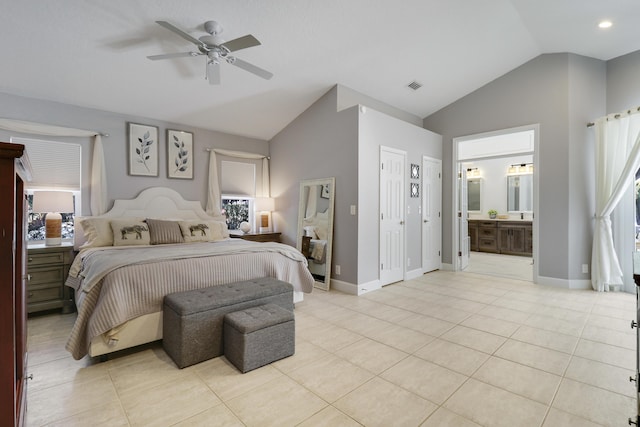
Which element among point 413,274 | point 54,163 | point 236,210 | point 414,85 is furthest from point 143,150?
point 413,274

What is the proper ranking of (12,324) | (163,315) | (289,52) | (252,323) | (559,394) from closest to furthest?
(12,324) < (559,394) < (252,323) < (163,315) < (289,52)

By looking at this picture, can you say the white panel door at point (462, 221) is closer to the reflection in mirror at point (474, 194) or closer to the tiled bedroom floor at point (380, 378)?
the tiled bedroom floor at point (380, 378)

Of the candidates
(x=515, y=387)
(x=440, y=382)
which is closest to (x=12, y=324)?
(x=440, y=382)

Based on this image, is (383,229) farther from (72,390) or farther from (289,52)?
(72,390)

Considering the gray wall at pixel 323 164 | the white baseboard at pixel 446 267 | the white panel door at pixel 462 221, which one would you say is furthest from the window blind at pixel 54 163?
the white panel door at pixel 462 221

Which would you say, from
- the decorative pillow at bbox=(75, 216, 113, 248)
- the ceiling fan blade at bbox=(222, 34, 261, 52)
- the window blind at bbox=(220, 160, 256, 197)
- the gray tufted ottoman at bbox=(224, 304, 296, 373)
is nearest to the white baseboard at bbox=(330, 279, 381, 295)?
the gray tufted ottoman at bbox=(224, 304, 296, 373)

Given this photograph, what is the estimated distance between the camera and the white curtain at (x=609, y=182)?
165 inches

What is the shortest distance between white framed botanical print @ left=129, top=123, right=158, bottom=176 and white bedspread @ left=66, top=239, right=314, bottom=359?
5.27 ft

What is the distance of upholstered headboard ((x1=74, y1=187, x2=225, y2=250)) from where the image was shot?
14.3 ft

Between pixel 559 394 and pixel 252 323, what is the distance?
209 centimetres

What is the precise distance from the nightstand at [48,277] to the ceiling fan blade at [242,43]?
115 inches

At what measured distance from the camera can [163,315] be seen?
103 inches

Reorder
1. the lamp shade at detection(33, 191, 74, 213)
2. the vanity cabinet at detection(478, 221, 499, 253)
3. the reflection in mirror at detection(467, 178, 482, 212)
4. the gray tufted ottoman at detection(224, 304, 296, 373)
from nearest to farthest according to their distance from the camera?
the gray tufted ottoman at detection(224, 304, 296, 373), the lamp shade at detection(33, 191, 74, 213), the vanity cabinet at detection(478, 221, 499, 253), the reflection in mirror at detection(467, 178, 482, 212)

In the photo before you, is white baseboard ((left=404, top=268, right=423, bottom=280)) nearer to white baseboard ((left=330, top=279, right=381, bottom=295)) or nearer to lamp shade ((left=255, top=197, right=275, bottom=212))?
white baseboard ((left=330, top=279, right=381, bottom=295))
